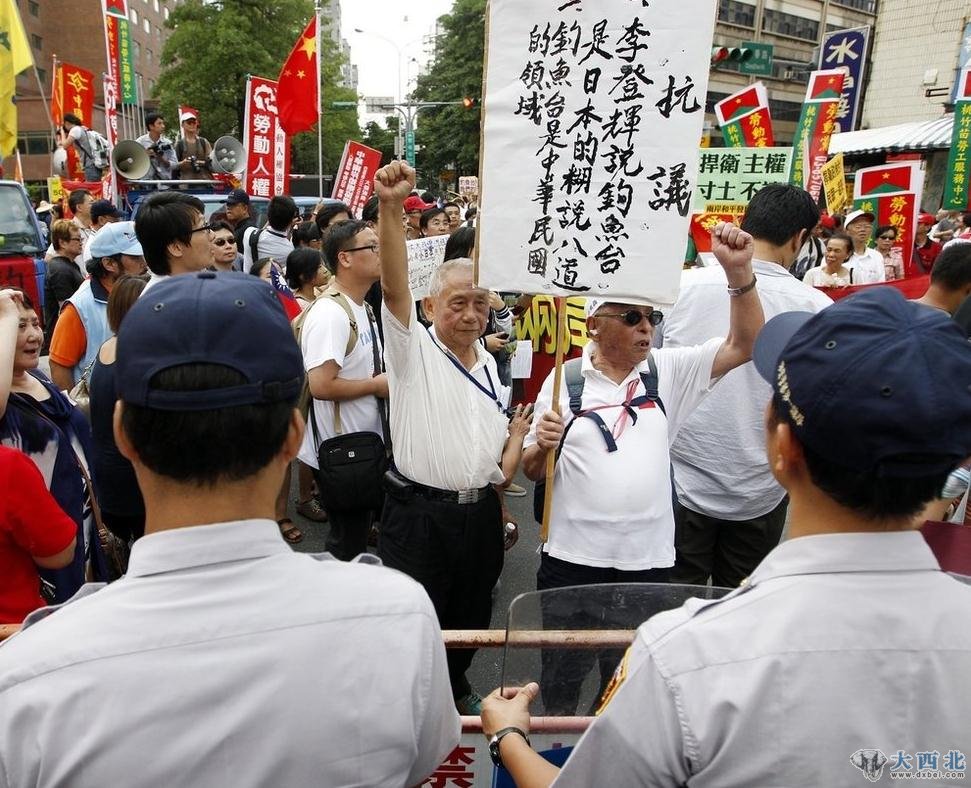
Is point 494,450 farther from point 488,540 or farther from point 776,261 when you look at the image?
point 776,261

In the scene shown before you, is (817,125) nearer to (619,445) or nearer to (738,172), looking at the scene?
(738,172)

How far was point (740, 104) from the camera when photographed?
8625 mm

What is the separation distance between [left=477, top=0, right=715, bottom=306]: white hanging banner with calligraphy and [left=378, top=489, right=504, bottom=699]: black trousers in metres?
0.87

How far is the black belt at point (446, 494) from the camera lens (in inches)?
105

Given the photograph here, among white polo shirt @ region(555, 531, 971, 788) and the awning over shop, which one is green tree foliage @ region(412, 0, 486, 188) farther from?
white polo shirt @ region(555, 531, 971, 788)

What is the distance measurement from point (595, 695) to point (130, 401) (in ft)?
4.20

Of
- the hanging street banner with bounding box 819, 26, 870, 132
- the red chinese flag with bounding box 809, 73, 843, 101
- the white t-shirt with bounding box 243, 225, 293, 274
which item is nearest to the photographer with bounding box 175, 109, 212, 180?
the white t-shirt with bounding box 243, 225, 293, 274

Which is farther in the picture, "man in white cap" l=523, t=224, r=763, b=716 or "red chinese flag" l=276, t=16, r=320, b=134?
"red chinese flag" l=276, t=16, r=320, b=134

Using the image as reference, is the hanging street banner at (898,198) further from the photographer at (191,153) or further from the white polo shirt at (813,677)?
the photographer at (191,153)

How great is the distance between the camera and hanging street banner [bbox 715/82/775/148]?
8.27m

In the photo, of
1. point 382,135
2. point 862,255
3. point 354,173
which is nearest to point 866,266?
point 862,255

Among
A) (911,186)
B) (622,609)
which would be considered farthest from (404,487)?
(911,186)

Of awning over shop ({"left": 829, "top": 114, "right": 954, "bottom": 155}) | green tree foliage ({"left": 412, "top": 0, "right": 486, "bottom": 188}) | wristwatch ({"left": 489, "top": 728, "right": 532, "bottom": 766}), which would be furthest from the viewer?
green tree foliage ({"left": 412, "top": 0, "right": 486, "bottom": 188})

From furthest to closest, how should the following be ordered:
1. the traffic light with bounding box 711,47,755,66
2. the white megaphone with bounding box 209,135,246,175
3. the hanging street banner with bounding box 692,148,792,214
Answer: the white megaphone with bounding box 209,135,246,175 → the traffic light with bounding box 711,47,755,66 → the hanging street banner with bounding box 692,148,792,214
